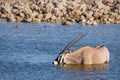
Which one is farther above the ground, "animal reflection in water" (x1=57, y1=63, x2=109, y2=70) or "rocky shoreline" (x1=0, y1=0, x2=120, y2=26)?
"animal reflection in water" (x1=57, y1=63, x2=109, y2=70)

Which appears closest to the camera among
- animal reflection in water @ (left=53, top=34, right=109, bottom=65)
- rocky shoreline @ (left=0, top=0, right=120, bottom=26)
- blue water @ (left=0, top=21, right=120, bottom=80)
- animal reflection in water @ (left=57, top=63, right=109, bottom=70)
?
blue water @ (left=0, top=21, right=120, bottom=80)

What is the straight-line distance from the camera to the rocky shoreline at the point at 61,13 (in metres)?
51.3

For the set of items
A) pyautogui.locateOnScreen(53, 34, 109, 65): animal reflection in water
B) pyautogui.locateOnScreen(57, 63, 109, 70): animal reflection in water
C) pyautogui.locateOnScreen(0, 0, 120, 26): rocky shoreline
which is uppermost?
pyautogui.locateOnScreen(53, 34, 109, 65): animal reflection in water

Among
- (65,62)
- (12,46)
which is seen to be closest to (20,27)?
(12,46)

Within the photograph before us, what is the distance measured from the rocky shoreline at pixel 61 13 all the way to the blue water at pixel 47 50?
1.69 m

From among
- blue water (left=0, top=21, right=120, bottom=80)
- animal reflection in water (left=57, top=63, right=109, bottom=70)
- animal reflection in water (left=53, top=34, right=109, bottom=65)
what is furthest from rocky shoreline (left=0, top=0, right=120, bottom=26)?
animal reflection in water (left=57, top=63, right=109, bottom=70)

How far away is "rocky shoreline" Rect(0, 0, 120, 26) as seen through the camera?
2021 inches

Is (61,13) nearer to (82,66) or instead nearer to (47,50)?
(47,50)

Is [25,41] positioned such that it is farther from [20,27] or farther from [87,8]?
[87,8]

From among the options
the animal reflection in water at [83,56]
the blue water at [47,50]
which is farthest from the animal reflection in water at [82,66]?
the animal reflection in water at [83,56]

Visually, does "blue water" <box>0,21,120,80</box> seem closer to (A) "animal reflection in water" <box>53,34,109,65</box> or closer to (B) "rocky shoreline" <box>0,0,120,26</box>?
(A) "animal reflection in water" <box>53,34,109,65</box>

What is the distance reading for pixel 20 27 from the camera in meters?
46.6

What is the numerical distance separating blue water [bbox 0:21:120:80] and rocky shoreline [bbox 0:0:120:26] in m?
1.69

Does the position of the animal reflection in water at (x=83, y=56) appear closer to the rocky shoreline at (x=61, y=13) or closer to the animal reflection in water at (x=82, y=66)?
the animal reflection in water at (x=82, y=66)
